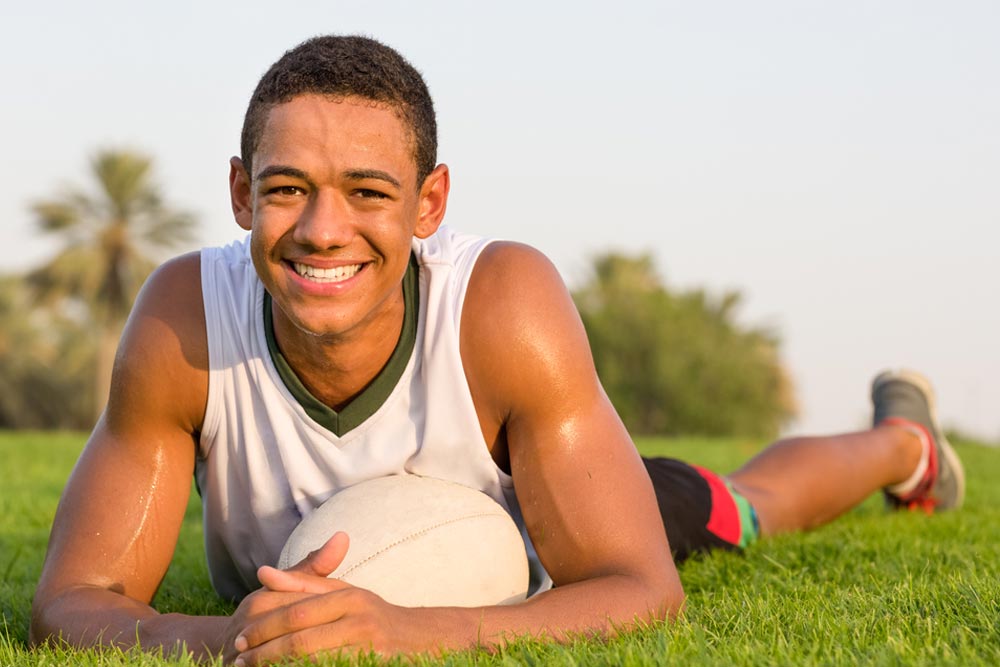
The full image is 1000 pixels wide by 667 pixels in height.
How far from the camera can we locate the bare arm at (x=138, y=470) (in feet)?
11.5

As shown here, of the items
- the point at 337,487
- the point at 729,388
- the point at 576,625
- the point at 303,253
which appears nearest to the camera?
the point at 576,625

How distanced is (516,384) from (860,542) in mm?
2304

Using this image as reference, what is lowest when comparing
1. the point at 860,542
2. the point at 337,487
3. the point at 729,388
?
the point at 729,388

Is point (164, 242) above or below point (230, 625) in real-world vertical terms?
below

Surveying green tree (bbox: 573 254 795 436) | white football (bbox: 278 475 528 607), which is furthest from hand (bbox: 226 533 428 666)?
green tree (bbox: 573 254 795 436)

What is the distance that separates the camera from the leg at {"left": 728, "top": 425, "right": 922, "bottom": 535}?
18.4ft

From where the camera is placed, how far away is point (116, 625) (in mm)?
3188

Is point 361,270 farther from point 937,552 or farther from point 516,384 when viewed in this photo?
point 937,552

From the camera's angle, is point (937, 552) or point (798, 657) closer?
point (798, 657)

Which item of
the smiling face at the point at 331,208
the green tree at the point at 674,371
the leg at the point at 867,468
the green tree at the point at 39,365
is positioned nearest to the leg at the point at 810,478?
the leg at the point at 867,468

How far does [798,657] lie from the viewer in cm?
265

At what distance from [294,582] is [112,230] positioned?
159 ft

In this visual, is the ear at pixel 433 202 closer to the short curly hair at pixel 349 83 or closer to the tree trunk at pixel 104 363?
the short curly hair at pixel 349 83

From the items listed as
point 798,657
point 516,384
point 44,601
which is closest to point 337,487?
point 516,384
